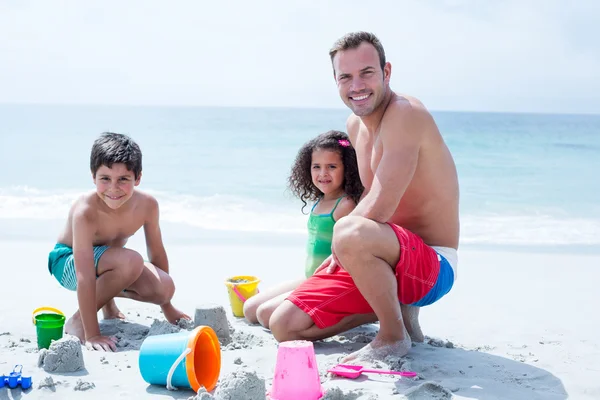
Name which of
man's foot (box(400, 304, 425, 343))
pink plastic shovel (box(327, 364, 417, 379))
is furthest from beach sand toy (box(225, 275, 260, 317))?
pink plastic shovel (box(327, 364, 417, 379))

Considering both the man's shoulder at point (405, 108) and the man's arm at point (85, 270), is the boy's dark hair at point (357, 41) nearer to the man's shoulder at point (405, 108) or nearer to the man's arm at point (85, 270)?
the man's shoulder at point (405, 108)

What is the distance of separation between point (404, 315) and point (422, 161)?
908 mm

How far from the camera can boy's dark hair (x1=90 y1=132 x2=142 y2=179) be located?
3.95m

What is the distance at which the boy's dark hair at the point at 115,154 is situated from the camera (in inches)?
156

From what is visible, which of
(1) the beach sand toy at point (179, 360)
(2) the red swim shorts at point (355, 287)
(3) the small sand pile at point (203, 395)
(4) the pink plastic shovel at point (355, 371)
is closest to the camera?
(3) the small sand pile at point (203, 395)

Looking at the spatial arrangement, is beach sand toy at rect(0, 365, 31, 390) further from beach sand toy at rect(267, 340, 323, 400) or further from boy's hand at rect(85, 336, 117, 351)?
beach sand toy at rect(267, 340, 323, 400)

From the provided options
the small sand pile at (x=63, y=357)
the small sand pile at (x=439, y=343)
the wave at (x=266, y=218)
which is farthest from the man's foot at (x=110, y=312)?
the wave at (x=266, y=218)

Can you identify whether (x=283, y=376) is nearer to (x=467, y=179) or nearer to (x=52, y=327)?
(x=52, y=327)

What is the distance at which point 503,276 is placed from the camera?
233 inches

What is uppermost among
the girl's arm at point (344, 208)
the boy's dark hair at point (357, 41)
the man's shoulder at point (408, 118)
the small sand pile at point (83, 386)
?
the boy's dark hair at point (357, 41)

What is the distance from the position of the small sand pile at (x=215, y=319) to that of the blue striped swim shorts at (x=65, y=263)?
0.76 meters

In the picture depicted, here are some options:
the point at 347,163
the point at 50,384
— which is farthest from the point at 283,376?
the point at 347,163

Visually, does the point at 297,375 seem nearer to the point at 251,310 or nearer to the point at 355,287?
the point at 355,287

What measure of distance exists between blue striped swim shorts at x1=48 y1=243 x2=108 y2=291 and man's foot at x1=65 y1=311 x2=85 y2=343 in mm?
257
